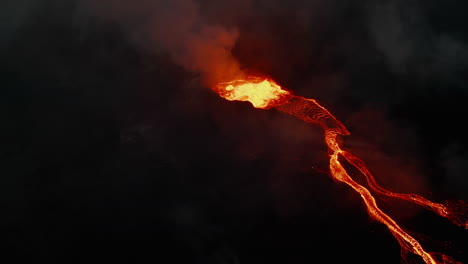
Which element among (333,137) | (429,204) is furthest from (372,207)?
(333,137)

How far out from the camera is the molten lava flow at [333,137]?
15.3 m

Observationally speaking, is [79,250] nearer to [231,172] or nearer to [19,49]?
[231,172]

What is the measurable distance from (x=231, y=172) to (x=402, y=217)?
296 inches

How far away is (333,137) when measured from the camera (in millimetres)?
19703

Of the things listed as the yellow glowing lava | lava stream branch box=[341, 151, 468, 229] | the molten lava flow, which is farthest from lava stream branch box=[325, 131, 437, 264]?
the yellow glowing lava

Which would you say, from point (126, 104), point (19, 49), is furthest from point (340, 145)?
point (19, 49)

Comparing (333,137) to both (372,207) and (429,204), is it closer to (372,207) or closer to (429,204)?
(372,207)

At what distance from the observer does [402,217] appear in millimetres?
15773

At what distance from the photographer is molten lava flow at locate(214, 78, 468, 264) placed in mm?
15273

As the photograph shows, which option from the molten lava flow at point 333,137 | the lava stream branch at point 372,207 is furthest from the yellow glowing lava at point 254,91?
the lava stream branch at point 372,207

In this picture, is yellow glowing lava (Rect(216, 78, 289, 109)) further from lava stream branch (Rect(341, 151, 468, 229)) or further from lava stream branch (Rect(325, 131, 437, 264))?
lava stream branch (Rect(341, 151, 468, 229))

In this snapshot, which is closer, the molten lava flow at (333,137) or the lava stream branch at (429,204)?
the molten lava flow at (333,137)

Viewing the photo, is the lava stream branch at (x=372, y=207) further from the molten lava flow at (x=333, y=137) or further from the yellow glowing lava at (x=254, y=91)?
the yellow glowing lava at (x=254, y=91)

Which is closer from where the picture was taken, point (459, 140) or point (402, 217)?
point (402, 217)
